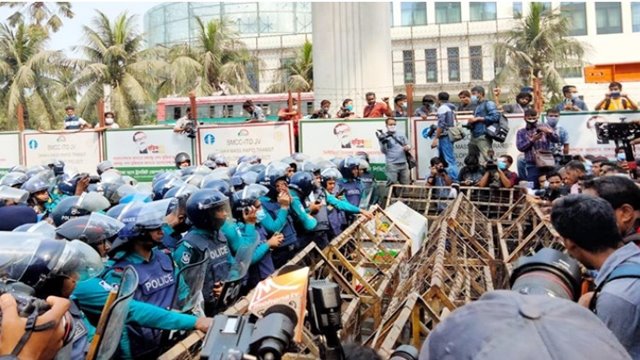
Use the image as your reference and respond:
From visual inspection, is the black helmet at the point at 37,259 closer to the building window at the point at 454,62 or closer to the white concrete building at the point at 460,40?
the white concrete building at the point at 460,40

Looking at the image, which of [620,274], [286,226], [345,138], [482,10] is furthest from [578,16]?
[620,274]

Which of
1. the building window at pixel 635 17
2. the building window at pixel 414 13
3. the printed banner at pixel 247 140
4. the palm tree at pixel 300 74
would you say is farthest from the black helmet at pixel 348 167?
the building window at pixel 635 17

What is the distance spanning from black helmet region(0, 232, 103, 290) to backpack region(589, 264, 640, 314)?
82.9 inches

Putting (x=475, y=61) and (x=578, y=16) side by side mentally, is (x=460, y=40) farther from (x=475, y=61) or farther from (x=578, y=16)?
(x=578, y=16)

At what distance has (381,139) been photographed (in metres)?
11.5

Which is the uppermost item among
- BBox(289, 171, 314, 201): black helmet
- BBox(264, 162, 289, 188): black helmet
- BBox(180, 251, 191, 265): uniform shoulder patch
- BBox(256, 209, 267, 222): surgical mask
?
BBox(264, 162, 289, 188): black helmet

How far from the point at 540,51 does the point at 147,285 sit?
3272 centimetres

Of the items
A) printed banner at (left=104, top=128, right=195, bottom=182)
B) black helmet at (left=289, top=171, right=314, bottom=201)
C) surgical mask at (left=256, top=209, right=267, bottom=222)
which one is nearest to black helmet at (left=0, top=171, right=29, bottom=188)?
printed banner at (left=104, top=128, right=195, bottom=182)

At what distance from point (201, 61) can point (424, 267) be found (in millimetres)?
31752

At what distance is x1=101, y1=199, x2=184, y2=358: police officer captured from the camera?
12.4 ft

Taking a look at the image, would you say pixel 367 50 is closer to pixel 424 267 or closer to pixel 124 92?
pixel 424 267

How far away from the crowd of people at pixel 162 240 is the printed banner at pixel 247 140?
397 cm

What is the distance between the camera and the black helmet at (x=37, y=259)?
2.78 metres

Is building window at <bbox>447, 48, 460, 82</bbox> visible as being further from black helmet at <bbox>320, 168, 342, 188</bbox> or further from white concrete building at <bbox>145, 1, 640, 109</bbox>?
black helmet at <bbox>320, 168, 342, 188</bbox>
